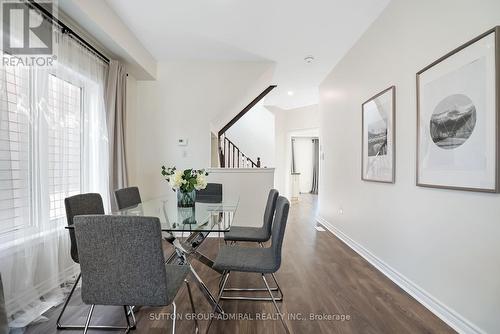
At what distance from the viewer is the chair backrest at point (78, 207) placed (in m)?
1.82

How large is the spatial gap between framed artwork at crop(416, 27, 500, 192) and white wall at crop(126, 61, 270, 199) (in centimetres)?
271

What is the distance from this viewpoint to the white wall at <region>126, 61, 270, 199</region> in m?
4.09

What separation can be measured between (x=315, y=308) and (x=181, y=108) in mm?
3440

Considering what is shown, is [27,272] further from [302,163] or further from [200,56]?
[302,163]

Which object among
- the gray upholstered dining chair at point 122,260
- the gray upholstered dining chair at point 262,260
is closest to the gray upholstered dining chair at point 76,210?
the gray upholstered dining chair at point 122,260

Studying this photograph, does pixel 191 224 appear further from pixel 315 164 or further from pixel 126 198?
pixel 315 164

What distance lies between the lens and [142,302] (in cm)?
126

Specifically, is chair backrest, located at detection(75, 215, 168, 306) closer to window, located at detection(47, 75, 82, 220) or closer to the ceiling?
window, located at detection(47, 75, 82, 220)

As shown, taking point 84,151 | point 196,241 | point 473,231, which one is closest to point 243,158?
point 84,151

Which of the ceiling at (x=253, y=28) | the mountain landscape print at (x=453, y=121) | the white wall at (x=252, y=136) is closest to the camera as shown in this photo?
the mountain landscape print at (x=453, y=121)

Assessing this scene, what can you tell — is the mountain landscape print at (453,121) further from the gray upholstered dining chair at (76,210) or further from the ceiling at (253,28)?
the gray upholstered dining chair at (76,210)

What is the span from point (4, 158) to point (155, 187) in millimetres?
2349

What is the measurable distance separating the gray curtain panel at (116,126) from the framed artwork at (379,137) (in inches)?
125

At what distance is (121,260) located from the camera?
48.2 inches
